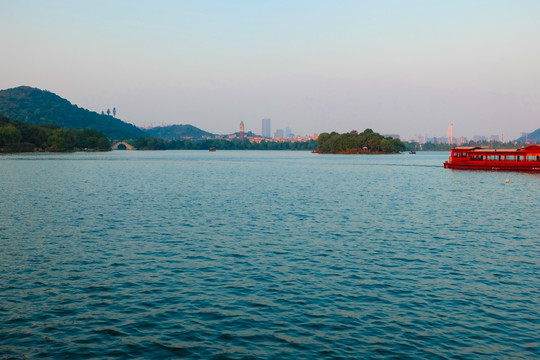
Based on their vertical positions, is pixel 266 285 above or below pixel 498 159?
below

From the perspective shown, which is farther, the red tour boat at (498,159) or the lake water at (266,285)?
the red tour boat at (498,159)

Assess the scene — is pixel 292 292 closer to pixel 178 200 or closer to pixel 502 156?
pixel 178 200

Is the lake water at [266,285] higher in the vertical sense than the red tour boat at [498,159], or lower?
lower

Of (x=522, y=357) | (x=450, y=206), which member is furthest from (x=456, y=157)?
(x=522, y=357)

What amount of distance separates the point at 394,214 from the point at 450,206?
13.0 meters

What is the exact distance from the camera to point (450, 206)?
62.8m

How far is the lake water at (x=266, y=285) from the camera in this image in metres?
18.1

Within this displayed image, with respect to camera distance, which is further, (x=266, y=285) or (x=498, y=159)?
(x=498, y=159)

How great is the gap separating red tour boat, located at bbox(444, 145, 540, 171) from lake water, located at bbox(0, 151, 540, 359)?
97621mm

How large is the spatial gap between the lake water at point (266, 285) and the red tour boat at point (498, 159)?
320ft

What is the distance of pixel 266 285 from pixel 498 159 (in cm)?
13938

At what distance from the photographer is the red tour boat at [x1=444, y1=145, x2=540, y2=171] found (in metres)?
135

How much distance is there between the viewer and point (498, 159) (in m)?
144

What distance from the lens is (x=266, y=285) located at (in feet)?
83.9
